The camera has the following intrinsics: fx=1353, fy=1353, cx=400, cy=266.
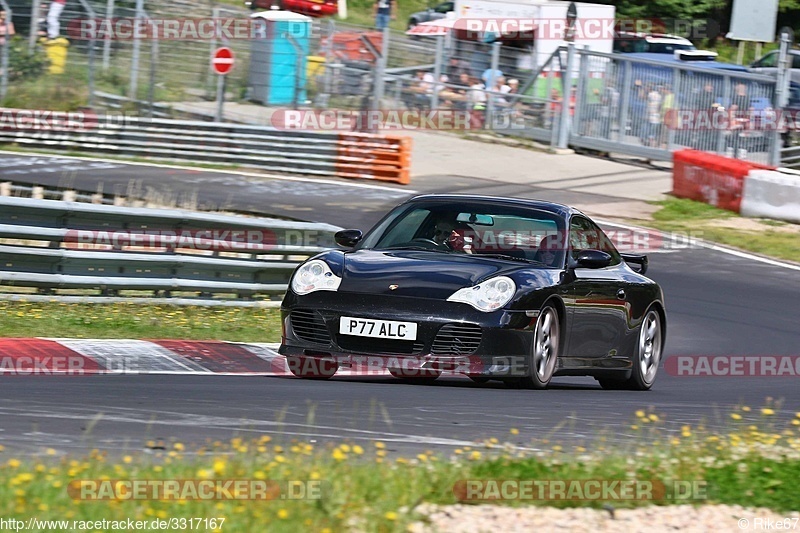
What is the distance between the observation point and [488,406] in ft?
24.2

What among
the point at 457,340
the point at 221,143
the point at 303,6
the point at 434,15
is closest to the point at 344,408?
the point at 457,340

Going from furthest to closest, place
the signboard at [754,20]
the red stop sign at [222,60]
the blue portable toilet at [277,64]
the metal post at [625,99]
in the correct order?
the signboard at [754,20], the metal post at [625,99], the blue portable toilet at [277,64], the red stop sign at [222,60]

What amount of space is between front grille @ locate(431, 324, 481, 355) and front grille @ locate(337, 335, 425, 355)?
0.34 ft

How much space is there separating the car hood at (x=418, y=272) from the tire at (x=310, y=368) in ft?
2.22

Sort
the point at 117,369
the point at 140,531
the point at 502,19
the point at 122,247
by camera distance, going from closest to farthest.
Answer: the point at 140,531 < the point at 117,369 < the point at 122,247 < the point at 502,19

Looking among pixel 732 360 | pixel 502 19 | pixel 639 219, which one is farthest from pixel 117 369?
pixel 502 19

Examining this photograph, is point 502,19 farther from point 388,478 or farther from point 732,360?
point 388,478

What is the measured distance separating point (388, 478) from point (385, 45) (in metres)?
22.5

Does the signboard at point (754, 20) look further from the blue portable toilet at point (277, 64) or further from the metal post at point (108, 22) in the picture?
the metal post at point (108, 22)

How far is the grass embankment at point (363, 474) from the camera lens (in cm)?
428

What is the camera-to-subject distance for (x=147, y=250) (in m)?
11.3

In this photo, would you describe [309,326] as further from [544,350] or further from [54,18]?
[54,18]

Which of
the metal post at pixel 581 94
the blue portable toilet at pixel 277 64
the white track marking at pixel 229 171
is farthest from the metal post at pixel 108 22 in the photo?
the metal post at pixel 581 94

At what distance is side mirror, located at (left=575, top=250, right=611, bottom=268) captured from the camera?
8742 millimetres
